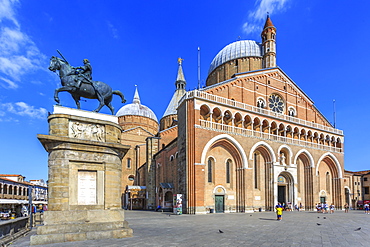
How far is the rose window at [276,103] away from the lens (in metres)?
36.3

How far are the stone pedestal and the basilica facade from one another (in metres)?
16.2

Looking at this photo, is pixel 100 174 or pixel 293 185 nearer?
pixel 100 174

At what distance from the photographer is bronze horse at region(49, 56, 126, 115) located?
10906 millimetres

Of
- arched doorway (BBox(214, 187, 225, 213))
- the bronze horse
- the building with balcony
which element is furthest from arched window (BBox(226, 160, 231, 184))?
the building with balcony

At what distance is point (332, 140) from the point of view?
40.7 meters

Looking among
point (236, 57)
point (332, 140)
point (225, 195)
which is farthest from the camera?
point (236, 57)

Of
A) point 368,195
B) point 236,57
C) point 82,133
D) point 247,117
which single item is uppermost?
point 236,57

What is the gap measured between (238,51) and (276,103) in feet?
41.9

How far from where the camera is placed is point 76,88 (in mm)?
11047

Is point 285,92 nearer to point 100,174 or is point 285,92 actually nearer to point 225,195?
point 225,195

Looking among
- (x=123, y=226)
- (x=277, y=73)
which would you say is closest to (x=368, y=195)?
(x=277, y=73)

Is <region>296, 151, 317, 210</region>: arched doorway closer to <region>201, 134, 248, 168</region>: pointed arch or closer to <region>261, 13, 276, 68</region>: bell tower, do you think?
<region>201, 134, 248, 168</region>: pointed arch

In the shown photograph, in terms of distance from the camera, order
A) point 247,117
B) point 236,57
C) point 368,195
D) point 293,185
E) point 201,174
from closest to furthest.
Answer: point 201,174
point 247,117
point 293,185
point 236,57
point 368,195

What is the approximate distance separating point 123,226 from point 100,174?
2.20m
